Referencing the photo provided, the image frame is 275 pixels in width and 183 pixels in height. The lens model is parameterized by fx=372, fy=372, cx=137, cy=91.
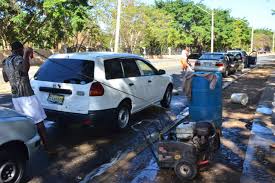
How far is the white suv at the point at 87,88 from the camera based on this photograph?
22.8ft

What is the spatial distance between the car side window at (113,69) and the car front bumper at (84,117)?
0.75m

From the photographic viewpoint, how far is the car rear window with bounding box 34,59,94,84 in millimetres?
7062

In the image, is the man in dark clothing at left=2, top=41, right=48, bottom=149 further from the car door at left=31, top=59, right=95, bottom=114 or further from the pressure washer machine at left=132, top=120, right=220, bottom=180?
the pressure washer machine at left=132, top=120, right=220, bottom=180

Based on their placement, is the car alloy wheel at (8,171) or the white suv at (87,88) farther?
the white suv at (87,88)

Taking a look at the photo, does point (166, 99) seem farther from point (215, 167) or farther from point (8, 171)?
point (8, 171)

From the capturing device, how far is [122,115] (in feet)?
25.8

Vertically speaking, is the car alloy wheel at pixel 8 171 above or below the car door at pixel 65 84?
below

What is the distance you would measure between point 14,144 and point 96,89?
254cm

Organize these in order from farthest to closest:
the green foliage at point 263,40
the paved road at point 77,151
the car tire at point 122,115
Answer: the green foliage at point 263,40 < the car tire at point 122,115 < the paved road at point 77,151

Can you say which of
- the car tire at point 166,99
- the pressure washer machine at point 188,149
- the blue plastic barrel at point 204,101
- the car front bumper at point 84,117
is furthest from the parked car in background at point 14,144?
the car tire at point 166,99

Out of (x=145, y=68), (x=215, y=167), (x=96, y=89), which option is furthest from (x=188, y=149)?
(x=145, y=68)

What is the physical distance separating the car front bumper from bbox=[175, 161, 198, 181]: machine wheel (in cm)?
234

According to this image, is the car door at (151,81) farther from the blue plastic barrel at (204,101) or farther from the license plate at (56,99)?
the license plate at (56,99)

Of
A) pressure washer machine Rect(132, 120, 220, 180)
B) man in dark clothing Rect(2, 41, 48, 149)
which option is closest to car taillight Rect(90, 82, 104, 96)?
man in dark clothing Rect(2, 41, 48, 149)
